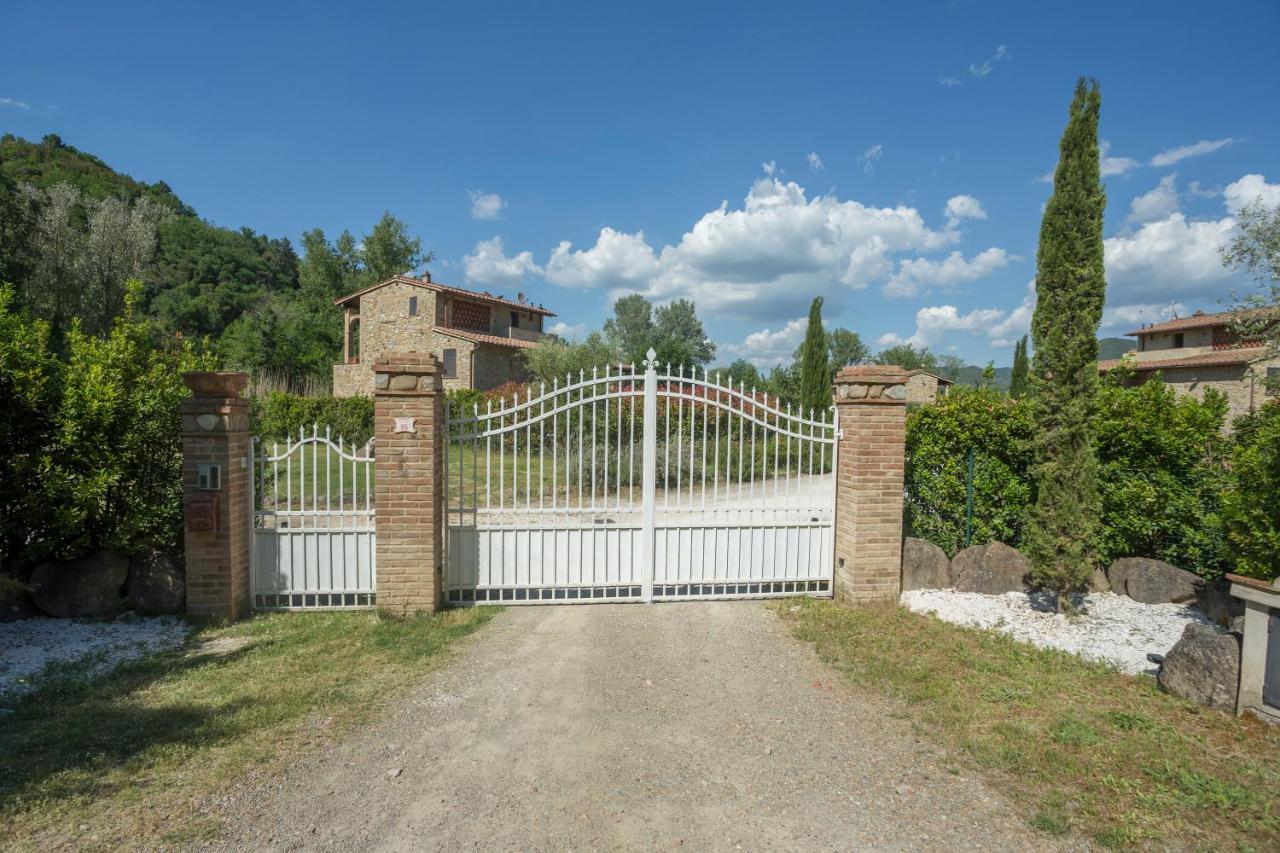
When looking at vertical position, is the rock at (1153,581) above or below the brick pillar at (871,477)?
below

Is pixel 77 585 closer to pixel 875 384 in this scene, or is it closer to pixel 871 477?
pixel 871 477

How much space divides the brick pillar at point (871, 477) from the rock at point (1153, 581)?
216 centimetres

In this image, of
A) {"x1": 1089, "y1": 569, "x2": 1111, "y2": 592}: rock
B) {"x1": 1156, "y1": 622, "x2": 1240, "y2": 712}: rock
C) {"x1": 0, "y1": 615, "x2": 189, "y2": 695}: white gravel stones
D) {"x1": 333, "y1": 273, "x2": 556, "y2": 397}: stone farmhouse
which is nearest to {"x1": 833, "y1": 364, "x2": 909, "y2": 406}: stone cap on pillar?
{"x1": 1089, "y1": 569, "x2": 1111, "y2": 592}: rock

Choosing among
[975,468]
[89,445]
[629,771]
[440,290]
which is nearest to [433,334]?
[440,290]

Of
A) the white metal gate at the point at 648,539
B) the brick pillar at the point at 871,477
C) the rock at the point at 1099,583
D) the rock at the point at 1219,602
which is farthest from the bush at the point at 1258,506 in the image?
the white metal gate at the point at 648,539

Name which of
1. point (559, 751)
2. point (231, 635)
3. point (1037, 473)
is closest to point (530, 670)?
point (559, 751)

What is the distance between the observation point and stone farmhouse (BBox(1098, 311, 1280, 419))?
84.8ft

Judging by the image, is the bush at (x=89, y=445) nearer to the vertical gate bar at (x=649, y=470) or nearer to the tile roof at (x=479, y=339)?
the vertical gate bar at (x=649, y=470)

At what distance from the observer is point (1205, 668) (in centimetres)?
424

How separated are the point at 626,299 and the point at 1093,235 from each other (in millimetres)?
68115

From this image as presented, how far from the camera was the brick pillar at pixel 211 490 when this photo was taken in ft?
18.7

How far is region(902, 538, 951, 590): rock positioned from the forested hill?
58.2ft

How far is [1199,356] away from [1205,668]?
33.8 m

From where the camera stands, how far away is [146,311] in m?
34.4
